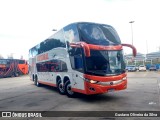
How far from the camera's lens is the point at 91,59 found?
9875mm

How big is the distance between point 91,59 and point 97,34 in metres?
1.50

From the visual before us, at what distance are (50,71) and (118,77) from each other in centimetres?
660

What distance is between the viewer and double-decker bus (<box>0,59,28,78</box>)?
38084mm

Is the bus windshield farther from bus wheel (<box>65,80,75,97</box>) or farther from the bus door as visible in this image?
bus wheel (<box>65,80,75,97</box>)

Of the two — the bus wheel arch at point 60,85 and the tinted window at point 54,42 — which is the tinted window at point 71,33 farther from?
the bus wheel arch at point 60,85

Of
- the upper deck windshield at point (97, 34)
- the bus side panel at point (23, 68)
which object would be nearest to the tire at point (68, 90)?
the upper deck windshield at point (97, 34)

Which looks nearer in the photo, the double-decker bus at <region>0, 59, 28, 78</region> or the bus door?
the bus door

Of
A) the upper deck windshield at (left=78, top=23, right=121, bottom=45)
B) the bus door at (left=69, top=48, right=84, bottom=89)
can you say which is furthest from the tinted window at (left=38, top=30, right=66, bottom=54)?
the upper deck windshield at (left=78, top=23, right=121, bottom=45)

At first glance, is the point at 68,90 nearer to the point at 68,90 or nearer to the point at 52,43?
the point at 68,90

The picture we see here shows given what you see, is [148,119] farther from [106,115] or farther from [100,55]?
[100,55]

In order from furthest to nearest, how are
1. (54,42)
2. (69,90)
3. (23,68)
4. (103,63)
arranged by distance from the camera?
1. (23,68)
2. (54,42)
3. (69,90)
4. (103,63)

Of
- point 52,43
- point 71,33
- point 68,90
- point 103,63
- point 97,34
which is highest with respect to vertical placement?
point 71,33

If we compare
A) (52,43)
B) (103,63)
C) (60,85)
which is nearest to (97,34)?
(103,63)

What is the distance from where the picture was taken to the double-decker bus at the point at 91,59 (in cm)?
975
